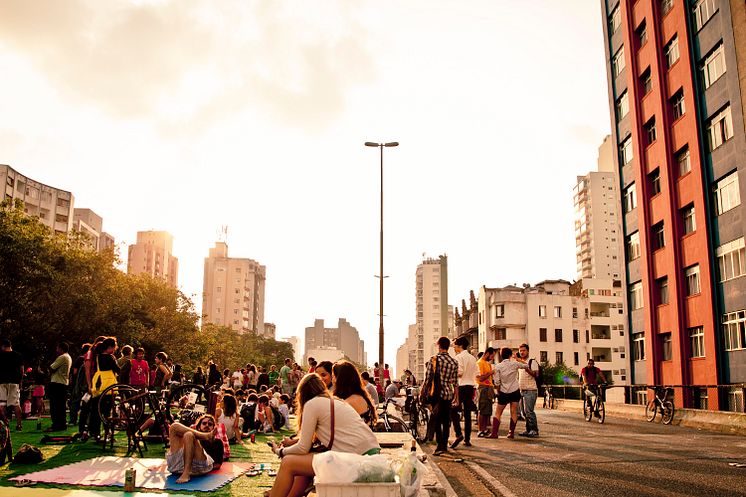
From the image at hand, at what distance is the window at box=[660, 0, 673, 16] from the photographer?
33.0 m

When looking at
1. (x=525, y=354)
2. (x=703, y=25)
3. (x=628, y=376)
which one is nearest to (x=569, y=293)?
(x=628, y=376)

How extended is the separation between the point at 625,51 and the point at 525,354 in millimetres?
26635

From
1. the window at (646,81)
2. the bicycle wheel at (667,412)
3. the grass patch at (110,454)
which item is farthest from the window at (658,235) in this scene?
the grass patch at (110,454)

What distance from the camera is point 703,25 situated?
97.0 ft

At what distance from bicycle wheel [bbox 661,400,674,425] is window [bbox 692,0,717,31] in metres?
16.1

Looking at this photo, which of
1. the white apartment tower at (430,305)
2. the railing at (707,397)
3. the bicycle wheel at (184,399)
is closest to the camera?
the bicycle wheel at (184,399)

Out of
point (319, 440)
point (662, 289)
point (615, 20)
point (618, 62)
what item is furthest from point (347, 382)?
point (615, 20)

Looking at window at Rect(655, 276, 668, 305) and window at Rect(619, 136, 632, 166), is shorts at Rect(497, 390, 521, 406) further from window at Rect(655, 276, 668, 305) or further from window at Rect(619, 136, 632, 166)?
window at Rect(619, 136, 632, 166)

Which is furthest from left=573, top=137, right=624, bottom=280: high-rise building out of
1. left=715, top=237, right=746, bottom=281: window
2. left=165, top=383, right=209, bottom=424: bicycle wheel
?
left=165, top=383, right=209, bottom=424: bicycle wheel

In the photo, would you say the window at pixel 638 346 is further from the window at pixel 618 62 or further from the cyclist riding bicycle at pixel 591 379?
the cyclist riding bicycle at pixel 591 379

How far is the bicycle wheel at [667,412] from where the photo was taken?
21734 mm

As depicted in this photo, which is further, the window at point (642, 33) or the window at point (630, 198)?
the window at point (630, 198)

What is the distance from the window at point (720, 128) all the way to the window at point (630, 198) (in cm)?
773

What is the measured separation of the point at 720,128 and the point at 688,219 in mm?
4465
